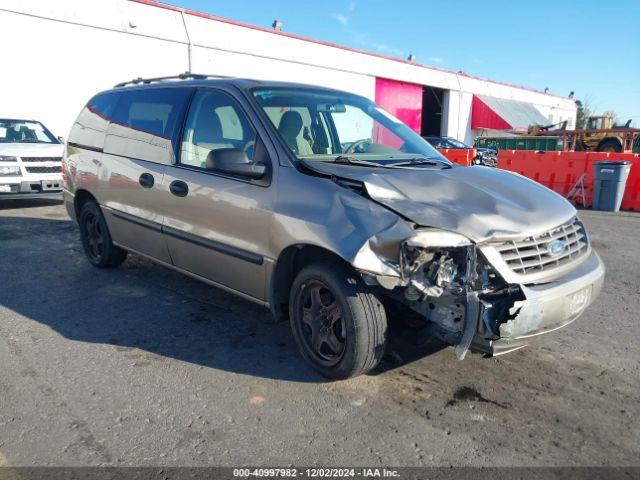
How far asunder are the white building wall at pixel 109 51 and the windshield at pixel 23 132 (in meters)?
4.57

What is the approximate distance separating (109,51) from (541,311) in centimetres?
1639

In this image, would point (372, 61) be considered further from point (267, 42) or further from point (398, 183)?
point (398, 183)

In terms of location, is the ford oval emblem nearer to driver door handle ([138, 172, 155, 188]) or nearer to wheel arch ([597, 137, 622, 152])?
driver door handle ([138, 172, 155, 188])

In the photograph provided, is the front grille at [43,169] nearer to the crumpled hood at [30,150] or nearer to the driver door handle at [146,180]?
the crumpled hood at [30,150]

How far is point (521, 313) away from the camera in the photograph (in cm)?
263

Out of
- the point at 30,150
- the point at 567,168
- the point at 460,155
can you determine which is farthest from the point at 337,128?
the point at 460,155

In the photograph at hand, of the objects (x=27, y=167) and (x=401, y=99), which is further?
(x=401, y=99)

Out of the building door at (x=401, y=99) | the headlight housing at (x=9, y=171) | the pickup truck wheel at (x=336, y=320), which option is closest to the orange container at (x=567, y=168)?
the pickup truck wheel at (x=336, y=320)

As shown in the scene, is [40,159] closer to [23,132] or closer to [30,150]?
[30,150]

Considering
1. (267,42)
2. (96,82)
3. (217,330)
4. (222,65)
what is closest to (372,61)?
(267,42)

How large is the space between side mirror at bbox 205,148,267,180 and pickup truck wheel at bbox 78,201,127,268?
2.44 meters

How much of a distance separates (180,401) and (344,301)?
44.2 inches

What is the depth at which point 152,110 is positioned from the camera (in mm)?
4430

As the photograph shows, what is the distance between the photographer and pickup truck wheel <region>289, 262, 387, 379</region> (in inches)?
113
